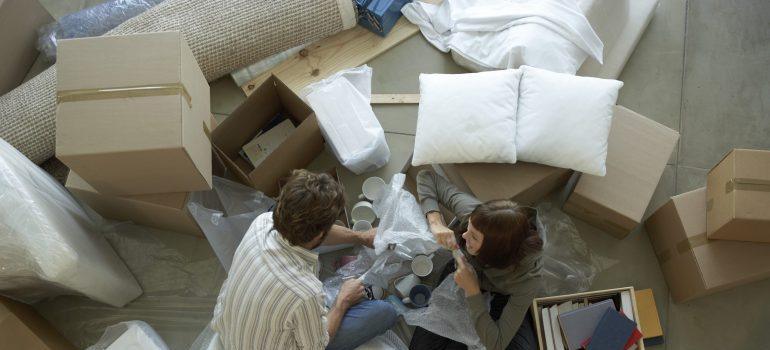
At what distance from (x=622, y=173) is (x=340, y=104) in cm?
109

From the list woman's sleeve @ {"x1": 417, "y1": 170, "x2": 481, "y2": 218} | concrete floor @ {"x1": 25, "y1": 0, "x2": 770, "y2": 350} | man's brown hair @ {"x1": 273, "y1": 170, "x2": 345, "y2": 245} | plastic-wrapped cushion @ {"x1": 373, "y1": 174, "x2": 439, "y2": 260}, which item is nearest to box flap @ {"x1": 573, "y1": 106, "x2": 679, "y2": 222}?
concrete floor @ {"x1": 25, "y1": 0, "x2": 770, "y2": 350}

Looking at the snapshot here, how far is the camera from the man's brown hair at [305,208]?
54.3 inches

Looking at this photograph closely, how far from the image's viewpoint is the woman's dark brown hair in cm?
136

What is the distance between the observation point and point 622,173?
6.29ft

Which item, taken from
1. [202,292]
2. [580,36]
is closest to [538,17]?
[580,36]

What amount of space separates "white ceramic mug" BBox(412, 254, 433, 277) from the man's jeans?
A: 0.55ft

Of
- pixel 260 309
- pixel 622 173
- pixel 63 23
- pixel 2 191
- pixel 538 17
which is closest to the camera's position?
pixel 260 309

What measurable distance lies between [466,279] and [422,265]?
299 mm

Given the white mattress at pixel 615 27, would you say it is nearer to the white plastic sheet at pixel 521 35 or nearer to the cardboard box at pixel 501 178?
the white plastic sheet at pixel 521 35

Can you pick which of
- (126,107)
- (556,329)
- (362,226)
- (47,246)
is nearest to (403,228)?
(362,226)

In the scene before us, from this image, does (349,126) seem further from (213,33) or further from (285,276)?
(285,276)

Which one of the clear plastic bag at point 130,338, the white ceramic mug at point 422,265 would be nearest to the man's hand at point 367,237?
the white ceramic mug at point 422,265

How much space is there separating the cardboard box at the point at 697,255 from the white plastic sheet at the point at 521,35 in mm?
656

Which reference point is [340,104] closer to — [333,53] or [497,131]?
[333,53]
